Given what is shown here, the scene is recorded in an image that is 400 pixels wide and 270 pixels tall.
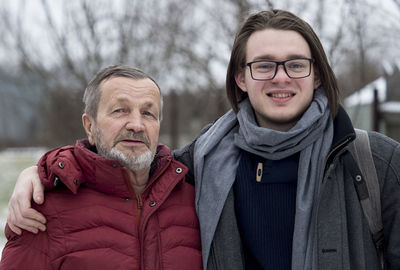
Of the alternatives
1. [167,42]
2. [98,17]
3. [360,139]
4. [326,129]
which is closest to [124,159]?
[326,129]

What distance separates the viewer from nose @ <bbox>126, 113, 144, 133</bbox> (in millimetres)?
2066

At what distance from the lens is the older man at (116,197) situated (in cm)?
186

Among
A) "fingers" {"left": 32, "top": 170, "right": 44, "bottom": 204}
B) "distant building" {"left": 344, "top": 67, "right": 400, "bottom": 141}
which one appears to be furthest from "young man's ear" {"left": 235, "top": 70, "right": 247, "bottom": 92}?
"distant building" {"left": 344, "top": 67, "right": 400, "bottom": 141}

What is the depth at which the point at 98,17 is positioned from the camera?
5.72m

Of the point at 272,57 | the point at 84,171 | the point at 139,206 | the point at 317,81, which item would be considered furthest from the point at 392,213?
the point at 84,171

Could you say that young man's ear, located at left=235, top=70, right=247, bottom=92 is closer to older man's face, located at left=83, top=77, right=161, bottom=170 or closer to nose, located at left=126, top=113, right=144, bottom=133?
older man's face, located at left=83, top=77, right=161, bottom=170

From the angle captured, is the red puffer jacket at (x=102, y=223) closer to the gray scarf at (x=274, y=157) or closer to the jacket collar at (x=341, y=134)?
the gray scarf at (x=274, y=157)

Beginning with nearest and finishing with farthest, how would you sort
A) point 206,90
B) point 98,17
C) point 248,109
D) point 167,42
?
point 248,109 < point 98,17 < point 167,42 < point 206,90

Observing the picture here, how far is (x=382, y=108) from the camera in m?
6.27

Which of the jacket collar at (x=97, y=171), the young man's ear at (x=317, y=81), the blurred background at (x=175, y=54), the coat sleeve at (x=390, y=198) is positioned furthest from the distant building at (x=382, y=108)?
the jacket collar at (x=97, y=171)

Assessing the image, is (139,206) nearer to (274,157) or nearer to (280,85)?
(274,157)

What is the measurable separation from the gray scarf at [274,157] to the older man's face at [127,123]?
32cm

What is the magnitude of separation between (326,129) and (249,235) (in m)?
0.64

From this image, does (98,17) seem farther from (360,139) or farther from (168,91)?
(360,139)
